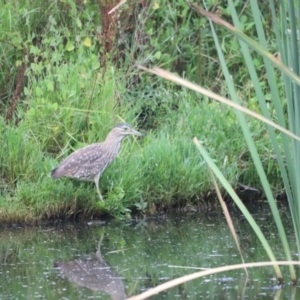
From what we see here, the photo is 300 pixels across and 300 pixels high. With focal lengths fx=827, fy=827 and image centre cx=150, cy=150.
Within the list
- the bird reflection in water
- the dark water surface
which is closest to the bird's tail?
the dark water surface

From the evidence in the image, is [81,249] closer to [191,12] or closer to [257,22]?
[257,22]

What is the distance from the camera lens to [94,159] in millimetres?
7250

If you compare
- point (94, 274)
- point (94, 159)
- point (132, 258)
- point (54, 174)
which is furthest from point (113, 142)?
point (94, 274)

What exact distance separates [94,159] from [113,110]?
1.09m

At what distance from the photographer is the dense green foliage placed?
738 centimetres

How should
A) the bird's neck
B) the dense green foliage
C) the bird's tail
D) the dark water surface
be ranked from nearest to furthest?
the dark water surface → the bird's tail → the dense green foliage → the bird's neck

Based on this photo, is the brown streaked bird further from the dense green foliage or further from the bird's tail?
the dense green foliage

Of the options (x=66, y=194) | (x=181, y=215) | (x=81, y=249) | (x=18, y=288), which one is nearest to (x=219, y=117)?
(x=181, y=215)

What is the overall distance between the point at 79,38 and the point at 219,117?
173cm

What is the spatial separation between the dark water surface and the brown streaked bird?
18.0 inches

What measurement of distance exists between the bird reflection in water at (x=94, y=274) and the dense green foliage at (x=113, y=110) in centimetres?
116

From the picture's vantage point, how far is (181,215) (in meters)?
7.44

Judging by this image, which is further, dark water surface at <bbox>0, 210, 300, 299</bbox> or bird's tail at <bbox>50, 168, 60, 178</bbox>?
bird's tail at <bbox>50, 168, 60, 178</bbox>

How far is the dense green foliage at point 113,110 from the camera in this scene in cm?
738
